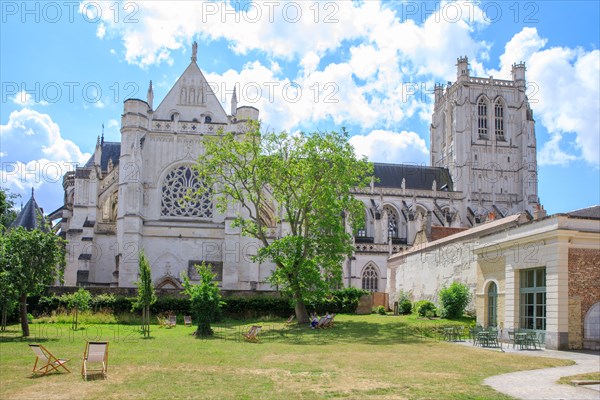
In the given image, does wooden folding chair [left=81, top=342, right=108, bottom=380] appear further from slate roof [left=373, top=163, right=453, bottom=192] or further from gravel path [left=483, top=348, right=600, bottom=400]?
slate roof [left=373, top=163, right=453, bottom=192]

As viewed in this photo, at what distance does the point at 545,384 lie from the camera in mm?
11297

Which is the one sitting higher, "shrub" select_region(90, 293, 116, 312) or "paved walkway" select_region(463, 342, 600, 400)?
"paved walkway" select_region(463, 342, 600, 400)

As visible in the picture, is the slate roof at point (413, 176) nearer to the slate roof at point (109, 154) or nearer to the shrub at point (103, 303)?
the slate roof at point (109, 154)

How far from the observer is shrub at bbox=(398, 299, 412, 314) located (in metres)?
32.1

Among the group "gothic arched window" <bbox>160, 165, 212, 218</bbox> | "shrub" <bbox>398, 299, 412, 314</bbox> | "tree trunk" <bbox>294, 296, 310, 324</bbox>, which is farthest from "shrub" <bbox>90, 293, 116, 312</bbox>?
"shrub" <bbox>398, 299, 412, 314</bbox>

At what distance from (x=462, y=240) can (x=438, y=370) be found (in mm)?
16189

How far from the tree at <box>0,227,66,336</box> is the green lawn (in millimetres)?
1796

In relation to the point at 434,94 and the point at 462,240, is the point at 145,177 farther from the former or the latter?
the point at 434,94

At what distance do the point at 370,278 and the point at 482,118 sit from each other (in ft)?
84.0

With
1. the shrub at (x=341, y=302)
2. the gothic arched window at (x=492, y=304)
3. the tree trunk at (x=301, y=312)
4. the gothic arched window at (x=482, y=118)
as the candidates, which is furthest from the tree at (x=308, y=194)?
the gothic arched window at (x=482, y=118)

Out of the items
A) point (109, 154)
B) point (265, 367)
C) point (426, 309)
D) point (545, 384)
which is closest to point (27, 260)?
point (265, 367)

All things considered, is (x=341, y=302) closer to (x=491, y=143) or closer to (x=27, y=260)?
(x=27, y=260)

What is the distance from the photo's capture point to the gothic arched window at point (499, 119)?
205ft

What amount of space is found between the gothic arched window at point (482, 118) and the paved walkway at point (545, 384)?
164 feet
